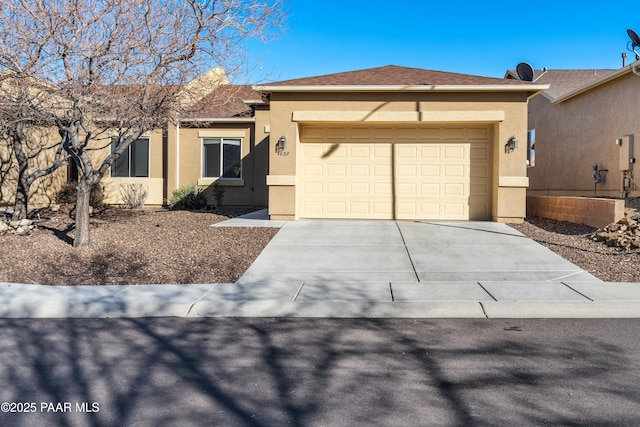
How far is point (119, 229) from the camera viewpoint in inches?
Answer: 533

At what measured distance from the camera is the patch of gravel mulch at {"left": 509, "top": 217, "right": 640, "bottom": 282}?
9.30 meters

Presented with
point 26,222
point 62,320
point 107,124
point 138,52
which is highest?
point 138,52

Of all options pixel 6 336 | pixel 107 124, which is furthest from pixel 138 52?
pixel 6 336

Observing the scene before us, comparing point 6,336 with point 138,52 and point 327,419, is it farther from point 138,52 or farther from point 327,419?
point 138,52

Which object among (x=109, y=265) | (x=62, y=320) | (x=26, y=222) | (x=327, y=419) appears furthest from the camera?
(x=26, y=222)

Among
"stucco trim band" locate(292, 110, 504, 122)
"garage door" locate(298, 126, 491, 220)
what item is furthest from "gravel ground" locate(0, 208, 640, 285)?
"stucco trim band" locate(292, 110, 504, 122)

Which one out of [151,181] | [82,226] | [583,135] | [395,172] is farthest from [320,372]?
[583,135]

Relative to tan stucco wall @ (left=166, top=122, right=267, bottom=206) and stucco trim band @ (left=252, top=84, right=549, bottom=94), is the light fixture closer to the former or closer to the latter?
stucco trim band @ (left=252, top=84, right=549, bottom=94)

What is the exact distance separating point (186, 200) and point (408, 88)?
31.5ft

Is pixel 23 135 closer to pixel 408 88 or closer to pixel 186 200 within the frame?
pixel 186 200

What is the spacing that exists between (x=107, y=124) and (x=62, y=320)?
21.1ft

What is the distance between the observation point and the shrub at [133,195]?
63.4ft

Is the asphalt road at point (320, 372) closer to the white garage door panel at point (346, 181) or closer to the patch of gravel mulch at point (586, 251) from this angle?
the patch of gravel mulch at point (586, 251)

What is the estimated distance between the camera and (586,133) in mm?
19344
